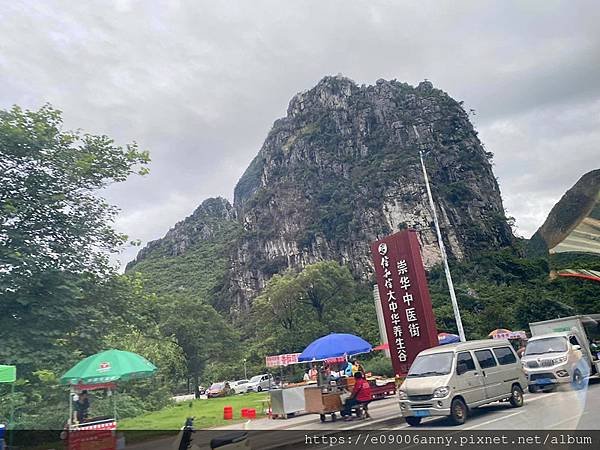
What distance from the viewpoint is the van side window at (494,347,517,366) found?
1092 centimetres

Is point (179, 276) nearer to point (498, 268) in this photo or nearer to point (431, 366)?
point (498, 268)

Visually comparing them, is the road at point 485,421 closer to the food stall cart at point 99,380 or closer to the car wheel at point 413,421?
the car wheel at point 413,421

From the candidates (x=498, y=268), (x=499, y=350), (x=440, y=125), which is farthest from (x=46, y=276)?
(x=440, y=125)

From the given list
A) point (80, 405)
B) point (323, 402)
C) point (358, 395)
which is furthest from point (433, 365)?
point (80, 405)

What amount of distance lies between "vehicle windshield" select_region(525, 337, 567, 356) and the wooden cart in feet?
20.5

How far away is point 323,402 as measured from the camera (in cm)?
1203

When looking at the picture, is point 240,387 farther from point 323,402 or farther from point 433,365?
point 433,365

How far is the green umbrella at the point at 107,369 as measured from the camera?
10.6 m

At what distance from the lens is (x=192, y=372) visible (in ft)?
130

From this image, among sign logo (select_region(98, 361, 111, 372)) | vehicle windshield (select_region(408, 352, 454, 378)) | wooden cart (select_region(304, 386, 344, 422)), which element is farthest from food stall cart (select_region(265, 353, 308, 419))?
sign logo (select_region(98, 361, 111, 372))

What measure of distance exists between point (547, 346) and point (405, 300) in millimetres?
5667

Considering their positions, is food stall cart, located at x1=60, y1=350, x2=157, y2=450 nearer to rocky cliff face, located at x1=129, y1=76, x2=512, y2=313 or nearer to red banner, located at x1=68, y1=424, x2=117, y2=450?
red banner, located at x1=68, y1=424, x2=117, y2=450

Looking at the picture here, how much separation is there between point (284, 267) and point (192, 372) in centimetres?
4915

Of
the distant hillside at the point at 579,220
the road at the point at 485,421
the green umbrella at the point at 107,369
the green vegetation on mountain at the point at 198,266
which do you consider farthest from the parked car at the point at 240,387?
the green vegetation on mountain at the point at 198,266
